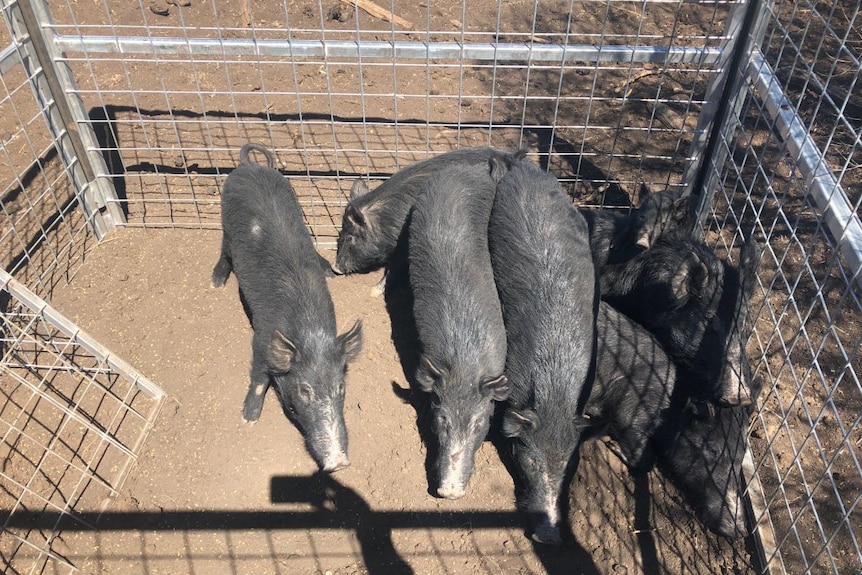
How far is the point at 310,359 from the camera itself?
4789 millimetres

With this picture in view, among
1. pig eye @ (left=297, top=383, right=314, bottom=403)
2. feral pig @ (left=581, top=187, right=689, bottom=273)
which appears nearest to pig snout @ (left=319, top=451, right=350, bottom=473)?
pig eye @ (left=297, top=383, right=314, bottom=403)

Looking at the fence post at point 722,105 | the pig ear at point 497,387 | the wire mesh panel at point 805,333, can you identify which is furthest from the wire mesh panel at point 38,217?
the wire mesh panel at point 805,333

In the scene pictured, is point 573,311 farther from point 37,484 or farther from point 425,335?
point 37,484

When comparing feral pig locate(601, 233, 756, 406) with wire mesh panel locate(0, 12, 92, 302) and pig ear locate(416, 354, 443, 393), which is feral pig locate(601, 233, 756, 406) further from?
wire mesh panel locate(0, 12, 92, 302)

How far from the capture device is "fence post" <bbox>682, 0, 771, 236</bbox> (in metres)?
5.26

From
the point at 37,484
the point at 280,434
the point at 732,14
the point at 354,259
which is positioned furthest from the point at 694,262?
the point at 37,484

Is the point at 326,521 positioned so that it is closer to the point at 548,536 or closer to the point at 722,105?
the point at 548,536

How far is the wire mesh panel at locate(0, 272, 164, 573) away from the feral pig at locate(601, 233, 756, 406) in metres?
3.75

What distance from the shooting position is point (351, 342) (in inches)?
192

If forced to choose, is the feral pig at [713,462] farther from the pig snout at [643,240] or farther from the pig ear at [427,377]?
the pig ear at [427,377]

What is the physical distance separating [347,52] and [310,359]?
234 cm

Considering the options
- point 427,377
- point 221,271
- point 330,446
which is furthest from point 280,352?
point 221,271

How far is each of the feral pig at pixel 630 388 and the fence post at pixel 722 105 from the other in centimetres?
160

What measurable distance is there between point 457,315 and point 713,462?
6.49ft
